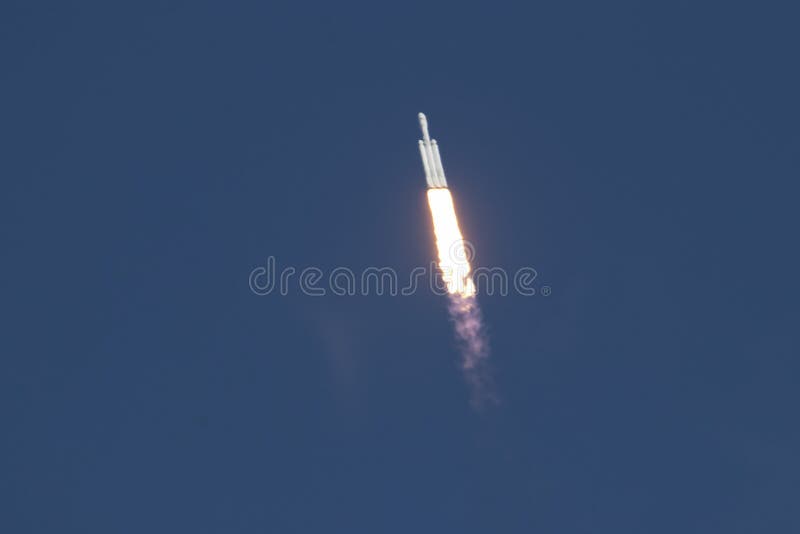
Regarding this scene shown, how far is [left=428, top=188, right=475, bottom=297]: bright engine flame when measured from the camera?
82688 mm

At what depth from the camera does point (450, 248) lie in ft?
274

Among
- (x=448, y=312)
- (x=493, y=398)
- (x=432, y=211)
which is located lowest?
(x=493, y=398)

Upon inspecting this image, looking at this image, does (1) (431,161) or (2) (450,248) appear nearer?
(1) (431,161)

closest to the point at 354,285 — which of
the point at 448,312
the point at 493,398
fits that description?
the point at 448,312

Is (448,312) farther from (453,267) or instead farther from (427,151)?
(427,151)

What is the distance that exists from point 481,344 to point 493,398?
3.69 m

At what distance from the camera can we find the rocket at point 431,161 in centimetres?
8100

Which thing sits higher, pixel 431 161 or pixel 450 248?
pixel 431 161

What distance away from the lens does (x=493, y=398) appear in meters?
80.2

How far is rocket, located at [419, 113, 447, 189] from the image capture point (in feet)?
266

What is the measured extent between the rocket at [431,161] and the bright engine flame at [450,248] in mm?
1091

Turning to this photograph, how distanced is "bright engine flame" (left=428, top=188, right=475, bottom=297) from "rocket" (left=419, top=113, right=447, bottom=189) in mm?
1091

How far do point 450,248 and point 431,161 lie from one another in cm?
622

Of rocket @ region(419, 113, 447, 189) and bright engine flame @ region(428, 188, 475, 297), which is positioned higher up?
rocket @ region(419, 113, 447, 189)
